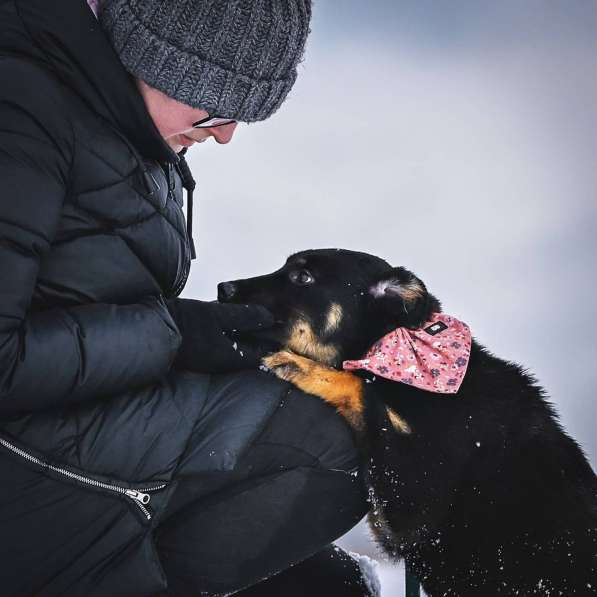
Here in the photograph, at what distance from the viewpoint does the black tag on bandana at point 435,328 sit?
227 cm

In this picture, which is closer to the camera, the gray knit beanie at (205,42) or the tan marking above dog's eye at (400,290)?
the gray knit beanie at (205,42)

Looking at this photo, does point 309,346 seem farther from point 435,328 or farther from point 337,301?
point 435,328

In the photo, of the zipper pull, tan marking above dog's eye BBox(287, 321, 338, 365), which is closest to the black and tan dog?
tan marking above dog's eye BBox(287, 321, 338, 365)

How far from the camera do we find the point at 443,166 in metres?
5.36

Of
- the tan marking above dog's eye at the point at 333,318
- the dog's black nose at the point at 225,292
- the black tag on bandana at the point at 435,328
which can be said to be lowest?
the dog's black nose at the point at 225,292

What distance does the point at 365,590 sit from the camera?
7.57ft

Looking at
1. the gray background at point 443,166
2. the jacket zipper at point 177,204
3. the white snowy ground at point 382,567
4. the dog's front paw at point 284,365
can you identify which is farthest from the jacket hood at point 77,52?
the gray background at point 443,166

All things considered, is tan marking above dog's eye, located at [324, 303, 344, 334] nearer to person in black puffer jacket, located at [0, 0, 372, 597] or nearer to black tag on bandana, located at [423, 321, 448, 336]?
black tag on bandana, located at [423, 321, 448, 336]

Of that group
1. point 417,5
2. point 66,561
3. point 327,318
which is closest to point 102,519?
point 66,561

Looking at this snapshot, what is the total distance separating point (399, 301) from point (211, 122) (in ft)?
3.58

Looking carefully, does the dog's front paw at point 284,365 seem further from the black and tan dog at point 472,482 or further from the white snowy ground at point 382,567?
the white snowy ground at point 382,567

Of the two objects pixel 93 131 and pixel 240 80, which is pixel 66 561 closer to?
pixel 93 131

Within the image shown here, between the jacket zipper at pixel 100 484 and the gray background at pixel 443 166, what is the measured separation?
2.73 m

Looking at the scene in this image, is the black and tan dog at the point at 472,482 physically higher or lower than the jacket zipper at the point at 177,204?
lower
